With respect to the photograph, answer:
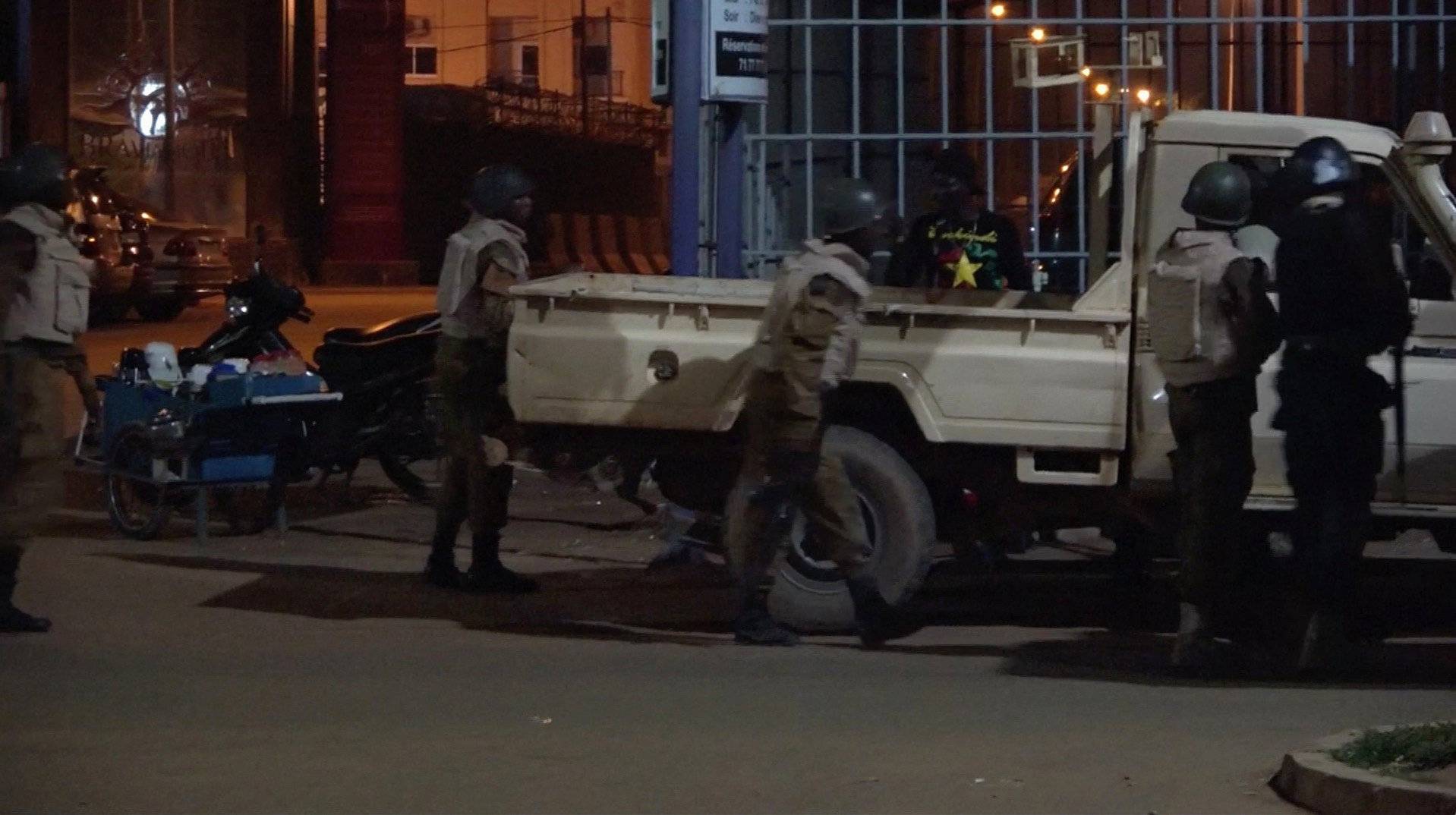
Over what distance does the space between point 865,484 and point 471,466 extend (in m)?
1.84

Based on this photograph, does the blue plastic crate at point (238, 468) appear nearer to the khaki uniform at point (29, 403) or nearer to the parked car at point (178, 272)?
the khaki uniform at point (29, 403)

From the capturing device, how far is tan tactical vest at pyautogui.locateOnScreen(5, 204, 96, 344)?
7.89m

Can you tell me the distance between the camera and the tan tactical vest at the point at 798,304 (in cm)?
730

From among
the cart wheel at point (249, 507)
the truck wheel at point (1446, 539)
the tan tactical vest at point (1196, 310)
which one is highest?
the tan tactical vest at point (1196, 310)

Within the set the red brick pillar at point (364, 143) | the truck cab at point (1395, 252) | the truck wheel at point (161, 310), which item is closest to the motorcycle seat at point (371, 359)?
the truck cab at point (1395, 252)

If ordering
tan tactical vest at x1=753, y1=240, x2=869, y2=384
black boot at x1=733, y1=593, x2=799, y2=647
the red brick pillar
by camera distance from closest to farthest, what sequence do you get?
tan tactical vest at x1=753, y1=240, x2=869, y2=384 → black boot at x1=733, y1=593, x2=799, y2=647 → the red brick pillar

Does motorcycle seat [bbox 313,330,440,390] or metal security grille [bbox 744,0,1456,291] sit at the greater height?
metal security grille [bbox 744,0,1456,291]

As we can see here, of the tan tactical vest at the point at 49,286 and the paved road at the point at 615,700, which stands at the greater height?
the tan tactical vest at the point at 49,286

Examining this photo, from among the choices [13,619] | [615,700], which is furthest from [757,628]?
[13,619]

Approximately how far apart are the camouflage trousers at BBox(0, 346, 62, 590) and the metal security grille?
358 centimetres

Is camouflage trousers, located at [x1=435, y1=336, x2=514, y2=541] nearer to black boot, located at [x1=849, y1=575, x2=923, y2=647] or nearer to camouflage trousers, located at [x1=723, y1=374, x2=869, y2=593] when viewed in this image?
camouflage trousers, located at [x1=723, y1=374, x2=869, y2=593]

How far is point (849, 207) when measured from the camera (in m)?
7.43

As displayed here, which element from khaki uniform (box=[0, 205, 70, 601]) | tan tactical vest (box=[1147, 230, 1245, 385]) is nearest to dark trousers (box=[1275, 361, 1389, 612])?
tan tactical vest (box=[1147, 230, 1245, 385])

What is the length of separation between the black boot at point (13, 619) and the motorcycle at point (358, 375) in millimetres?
2511
